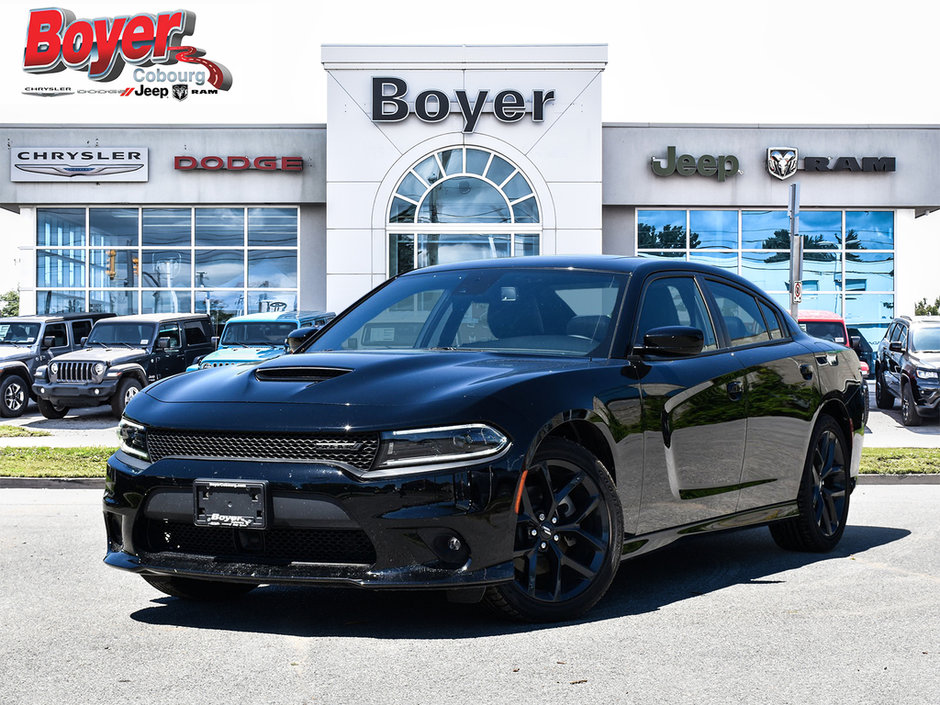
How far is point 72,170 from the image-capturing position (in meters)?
34.4

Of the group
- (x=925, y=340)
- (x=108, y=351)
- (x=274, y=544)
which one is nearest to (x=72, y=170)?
(x=108, y=351)

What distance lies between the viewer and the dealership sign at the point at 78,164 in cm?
3422

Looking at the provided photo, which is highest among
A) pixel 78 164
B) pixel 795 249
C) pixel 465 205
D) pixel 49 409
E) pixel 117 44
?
pixel 117 44

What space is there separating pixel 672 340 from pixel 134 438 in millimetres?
2454

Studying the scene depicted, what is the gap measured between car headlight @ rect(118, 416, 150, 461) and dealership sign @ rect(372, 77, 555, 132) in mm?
26701

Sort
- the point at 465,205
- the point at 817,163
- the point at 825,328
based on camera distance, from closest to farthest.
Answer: the point at 825,328 → the point at 465,205 → the point at 817,163

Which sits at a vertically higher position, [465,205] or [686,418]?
[465,205]

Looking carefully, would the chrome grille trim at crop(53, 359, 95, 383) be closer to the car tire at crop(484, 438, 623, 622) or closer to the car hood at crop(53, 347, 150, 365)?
the car hood at crop(53, 347, 150, 365)

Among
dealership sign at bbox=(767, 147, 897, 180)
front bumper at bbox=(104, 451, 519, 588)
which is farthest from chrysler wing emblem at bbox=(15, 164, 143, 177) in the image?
front bumper at bbox=(104, 451, 519, 588)

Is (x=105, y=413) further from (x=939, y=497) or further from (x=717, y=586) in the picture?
(x=717, y=586)

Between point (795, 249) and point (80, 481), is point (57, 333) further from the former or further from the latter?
point (795, 249)

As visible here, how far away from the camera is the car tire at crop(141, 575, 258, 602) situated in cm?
592

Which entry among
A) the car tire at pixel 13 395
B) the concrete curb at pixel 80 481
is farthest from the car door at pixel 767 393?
the car tire at pixel 13 395

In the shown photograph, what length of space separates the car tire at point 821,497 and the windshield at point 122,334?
16.9 meters
